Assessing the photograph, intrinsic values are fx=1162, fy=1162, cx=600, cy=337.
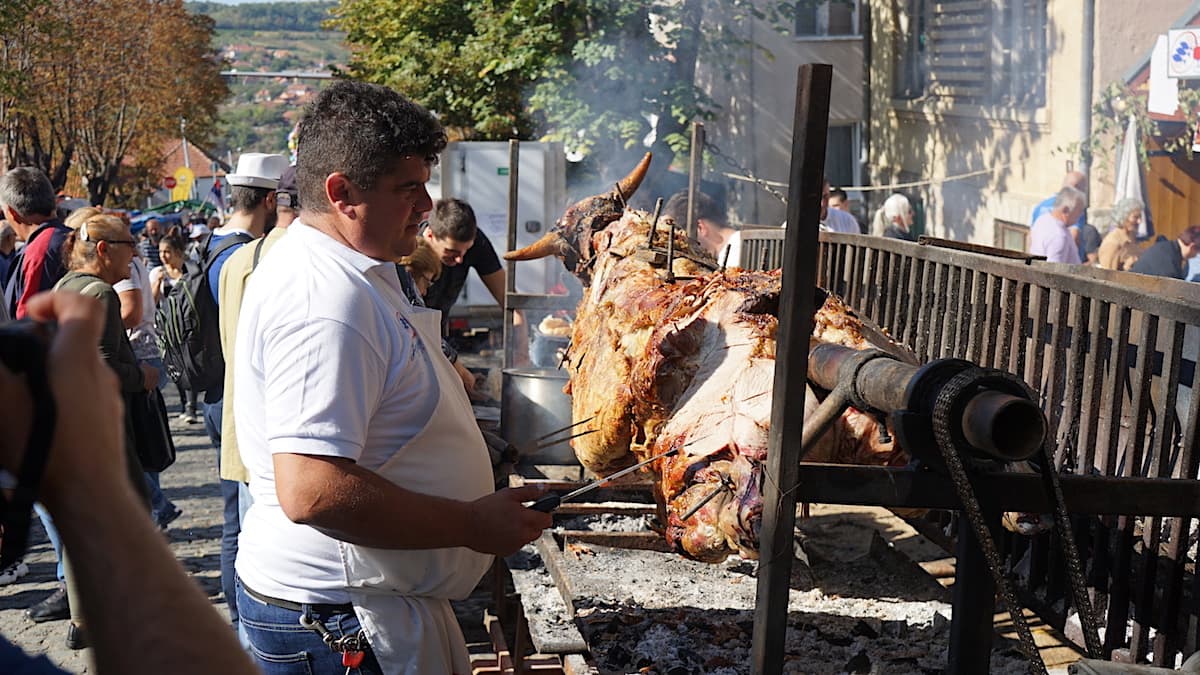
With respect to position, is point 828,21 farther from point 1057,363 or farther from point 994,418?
point 994,418

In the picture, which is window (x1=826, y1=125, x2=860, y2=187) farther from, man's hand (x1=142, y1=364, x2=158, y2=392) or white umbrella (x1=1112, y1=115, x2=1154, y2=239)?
man's hand (x1=142, y1=364, x2=158, y2=392)

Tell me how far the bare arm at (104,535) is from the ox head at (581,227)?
19.6ft

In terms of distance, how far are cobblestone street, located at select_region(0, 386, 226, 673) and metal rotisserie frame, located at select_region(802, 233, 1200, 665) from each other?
10.6 ft

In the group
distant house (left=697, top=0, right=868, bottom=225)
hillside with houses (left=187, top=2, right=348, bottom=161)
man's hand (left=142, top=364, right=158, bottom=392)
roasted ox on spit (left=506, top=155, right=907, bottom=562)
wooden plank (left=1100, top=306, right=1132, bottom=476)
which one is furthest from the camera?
hillside with houses (left=187, top=2, right=348, bottom=161)

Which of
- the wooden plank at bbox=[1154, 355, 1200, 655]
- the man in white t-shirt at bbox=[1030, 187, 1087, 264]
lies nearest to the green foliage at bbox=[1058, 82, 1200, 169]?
the man in white t-shirt at bbox=[1030, 187, 1087, 264]

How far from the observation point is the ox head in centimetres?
741

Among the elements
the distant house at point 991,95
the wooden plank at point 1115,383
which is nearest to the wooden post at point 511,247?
the wooden plank at point 1115,383

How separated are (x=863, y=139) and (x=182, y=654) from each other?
1947 centimetres

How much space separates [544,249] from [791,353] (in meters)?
5.41

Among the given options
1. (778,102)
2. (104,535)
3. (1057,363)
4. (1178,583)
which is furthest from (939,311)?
(778,102)

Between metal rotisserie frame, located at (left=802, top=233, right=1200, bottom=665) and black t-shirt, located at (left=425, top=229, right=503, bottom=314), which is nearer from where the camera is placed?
metal rotisserie frame, located at (left=802, top=233, right=1200, bottom=665)

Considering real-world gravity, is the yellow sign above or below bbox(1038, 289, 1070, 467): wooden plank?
below

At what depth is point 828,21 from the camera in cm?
2034

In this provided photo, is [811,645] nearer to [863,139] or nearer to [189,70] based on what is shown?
[863,139]
